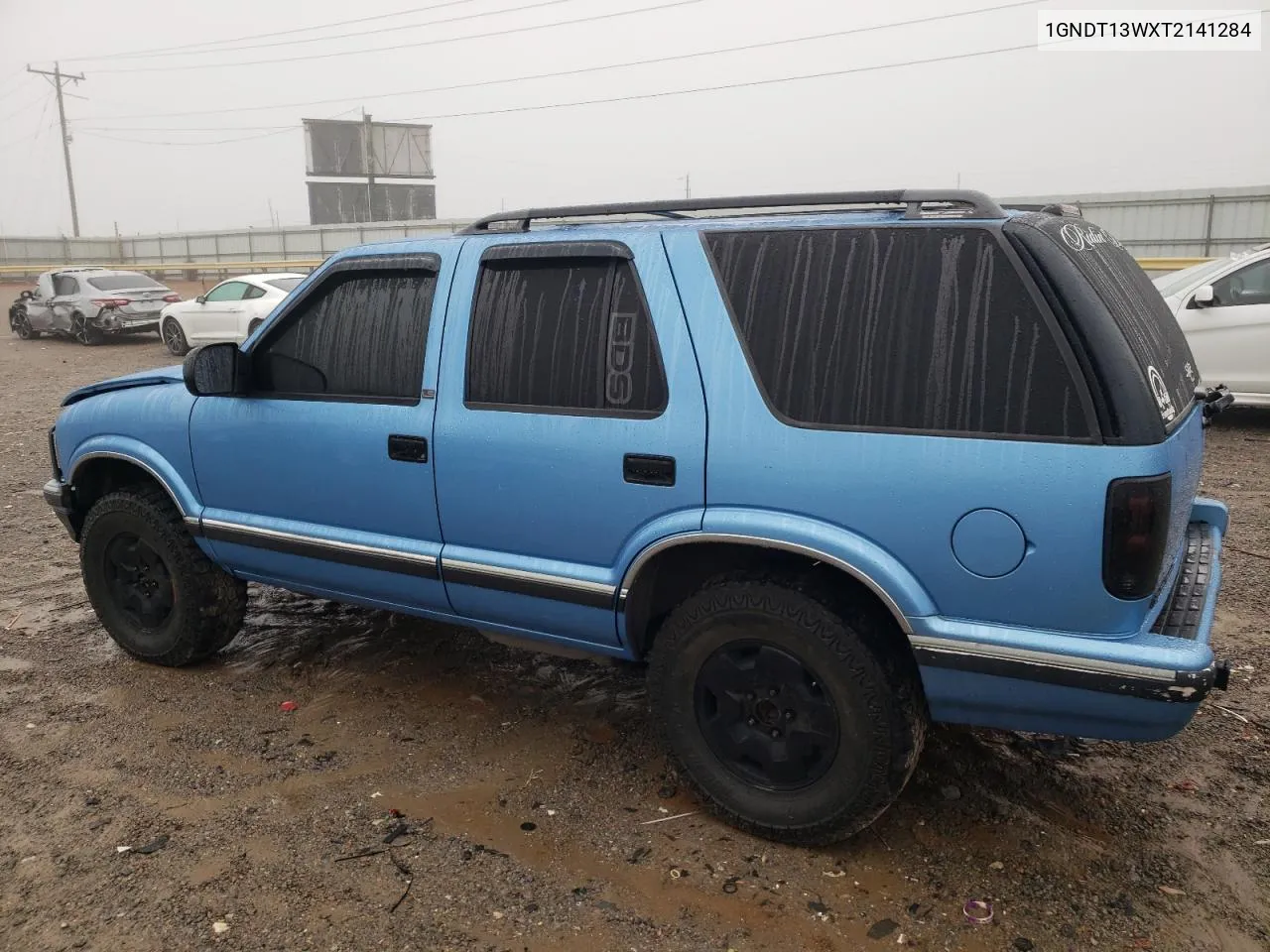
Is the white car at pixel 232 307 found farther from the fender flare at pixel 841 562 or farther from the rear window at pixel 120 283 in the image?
the fender flare at pixel 841 562

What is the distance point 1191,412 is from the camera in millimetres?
3039

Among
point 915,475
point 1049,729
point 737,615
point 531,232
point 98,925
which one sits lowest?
point 98,925

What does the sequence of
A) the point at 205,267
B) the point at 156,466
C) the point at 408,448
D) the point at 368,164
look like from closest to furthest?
1. the point at 408,448
2. the point at 156,466
3. the point at 205,267
4. the point at 368,164

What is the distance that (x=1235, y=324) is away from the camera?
8.80 meters

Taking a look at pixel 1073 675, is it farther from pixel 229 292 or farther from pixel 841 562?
pixel 229 292

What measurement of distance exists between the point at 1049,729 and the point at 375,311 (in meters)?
2.64

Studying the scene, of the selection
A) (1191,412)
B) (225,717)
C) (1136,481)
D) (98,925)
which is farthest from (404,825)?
(1191,412)

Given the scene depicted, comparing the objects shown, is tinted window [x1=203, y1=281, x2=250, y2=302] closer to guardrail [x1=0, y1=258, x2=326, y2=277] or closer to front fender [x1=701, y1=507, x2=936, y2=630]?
guardrail [x1=0, y1=258, x2=326, y2=277]

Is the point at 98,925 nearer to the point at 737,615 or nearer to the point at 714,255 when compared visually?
the point at 737,615

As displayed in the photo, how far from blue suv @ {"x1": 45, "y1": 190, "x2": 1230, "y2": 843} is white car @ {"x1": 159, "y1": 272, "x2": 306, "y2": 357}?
41.4 feet

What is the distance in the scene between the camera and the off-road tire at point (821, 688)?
9.07 feet

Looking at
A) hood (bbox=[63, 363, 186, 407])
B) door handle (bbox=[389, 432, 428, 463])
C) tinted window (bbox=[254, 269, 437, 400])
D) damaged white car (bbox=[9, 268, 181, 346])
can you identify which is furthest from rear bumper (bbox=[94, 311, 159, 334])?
door handle (bbox=[389, 432, 428, 463])

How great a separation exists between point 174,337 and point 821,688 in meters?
17.0

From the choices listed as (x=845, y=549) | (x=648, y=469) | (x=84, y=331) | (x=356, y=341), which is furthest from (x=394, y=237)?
(x=845, y=549)
